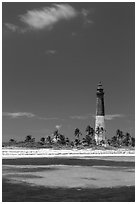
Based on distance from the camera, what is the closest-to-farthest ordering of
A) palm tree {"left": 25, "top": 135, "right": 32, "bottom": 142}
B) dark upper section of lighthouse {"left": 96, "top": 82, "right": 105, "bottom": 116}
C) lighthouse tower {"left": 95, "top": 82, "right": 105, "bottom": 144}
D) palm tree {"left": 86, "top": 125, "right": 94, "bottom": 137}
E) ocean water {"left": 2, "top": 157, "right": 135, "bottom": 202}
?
ocean water {"left": 2, "top": 157, "right": 135, "bottom": 202}, lighthouse tower {"left": 95, "top": 82, "right": 105, "bottom": 144}, dark upper section of lighthouse {"left": 96, "top": 82, "right": 105, "bottom": 116}, palm tree {"left": 25, "top": 135, "right": 32, "bottom": 142}, palm tree {"left": 86, "top": 125, "right": 94, "bottom": 137}

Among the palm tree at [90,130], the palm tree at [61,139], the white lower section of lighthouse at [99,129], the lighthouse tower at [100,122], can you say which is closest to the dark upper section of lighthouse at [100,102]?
the lighthouse tower at [100,122]

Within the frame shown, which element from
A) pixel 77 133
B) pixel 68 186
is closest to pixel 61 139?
pixel 77 133

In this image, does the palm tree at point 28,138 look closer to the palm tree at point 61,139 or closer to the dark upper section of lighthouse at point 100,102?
the palm tree at point 61,139

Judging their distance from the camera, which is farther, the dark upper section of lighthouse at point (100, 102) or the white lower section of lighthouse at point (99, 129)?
the dark upper section of lighthouse at point (100, 102)

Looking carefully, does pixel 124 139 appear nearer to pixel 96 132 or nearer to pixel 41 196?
pixel 96 132

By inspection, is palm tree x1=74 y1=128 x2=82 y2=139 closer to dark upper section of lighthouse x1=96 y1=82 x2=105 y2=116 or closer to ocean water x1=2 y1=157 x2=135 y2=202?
dark upper section of lighthouse x1=96 y1=82 x2=105 y2=116

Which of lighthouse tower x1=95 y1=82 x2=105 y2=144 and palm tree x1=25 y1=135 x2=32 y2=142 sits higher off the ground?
lighthouse tower x1=95 y1=82 x2=105 y2=144

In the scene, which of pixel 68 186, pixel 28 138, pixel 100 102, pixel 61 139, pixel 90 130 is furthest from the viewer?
pixel 90 130

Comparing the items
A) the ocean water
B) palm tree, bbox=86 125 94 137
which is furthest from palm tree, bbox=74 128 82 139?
the ocean water

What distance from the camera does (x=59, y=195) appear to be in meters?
25.5

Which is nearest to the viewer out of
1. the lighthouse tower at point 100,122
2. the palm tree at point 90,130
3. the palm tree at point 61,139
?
the lighthouse tower at point 100,122

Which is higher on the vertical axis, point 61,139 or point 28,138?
point 28,138

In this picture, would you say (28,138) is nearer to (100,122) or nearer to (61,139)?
(61,139)

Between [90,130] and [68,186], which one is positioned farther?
[90,130]
